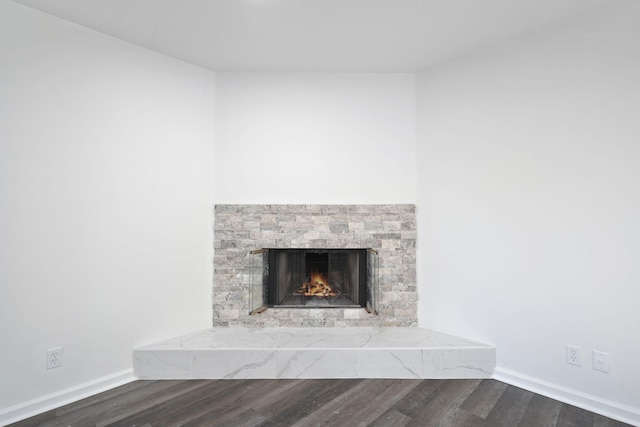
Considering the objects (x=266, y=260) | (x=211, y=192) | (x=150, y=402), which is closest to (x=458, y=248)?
(x=266, y=260)

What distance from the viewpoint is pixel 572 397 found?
1.83m

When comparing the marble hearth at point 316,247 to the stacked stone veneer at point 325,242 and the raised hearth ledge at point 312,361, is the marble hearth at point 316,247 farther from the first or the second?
the raised hearth ledge at point 312,361

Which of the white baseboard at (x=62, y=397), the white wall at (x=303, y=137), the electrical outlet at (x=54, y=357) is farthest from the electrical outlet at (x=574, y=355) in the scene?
the electrical outlet at (x=54, y=357)

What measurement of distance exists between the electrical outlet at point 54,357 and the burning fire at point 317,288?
5.78 feet

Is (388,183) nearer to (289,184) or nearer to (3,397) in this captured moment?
(289,184)

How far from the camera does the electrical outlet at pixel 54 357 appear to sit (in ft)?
5.89

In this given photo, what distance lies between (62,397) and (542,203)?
3.43m

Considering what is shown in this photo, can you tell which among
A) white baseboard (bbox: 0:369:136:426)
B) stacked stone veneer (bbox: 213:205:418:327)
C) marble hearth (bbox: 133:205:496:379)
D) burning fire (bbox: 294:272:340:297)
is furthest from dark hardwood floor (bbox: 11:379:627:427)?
burning fire (bbox: 294:272:340:297)

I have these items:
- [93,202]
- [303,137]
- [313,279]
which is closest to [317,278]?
[313,279]

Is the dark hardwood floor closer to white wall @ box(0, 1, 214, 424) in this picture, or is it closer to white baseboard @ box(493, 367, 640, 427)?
white baseboard @ box(493, 367, 640, 427)

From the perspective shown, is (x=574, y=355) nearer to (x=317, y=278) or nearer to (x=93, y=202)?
(x=317, y=278)

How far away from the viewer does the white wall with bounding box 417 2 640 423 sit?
5.64ft

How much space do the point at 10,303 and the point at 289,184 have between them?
1986 millimetres

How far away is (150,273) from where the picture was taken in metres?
2.25
